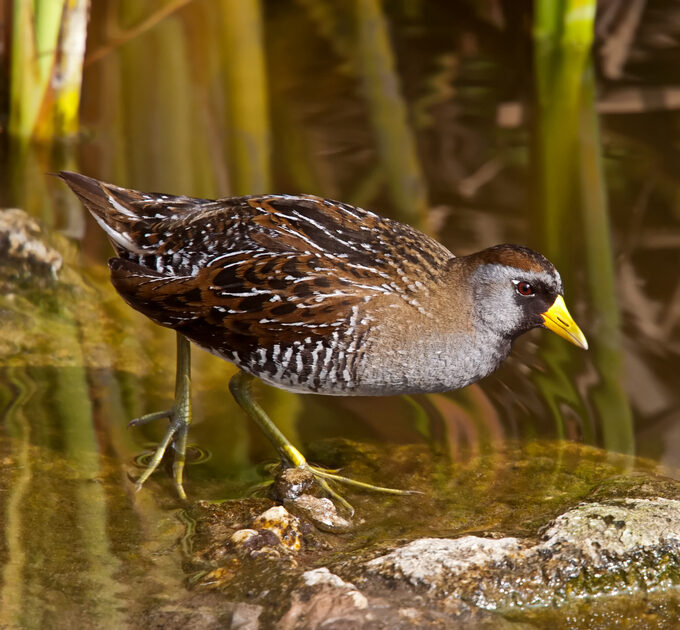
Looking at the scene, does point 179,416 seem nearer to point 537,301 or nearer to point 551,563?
point 537,301

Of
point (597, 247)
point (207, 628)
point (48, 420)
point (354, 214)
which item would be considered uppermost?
point (354, 214)

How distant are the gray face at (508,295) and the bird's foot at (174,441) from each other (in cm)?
117

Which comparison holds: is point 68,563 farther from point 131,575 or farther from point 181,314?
point 181,314

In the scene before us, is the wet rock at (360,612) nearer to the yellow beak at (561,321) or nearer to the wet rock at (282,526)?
the wet rock at (282,526)

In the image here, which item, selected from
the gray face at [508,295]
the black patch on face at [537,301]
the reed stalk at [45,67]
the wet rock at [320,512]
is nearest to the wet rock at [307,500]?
the wet rock at [320,512]

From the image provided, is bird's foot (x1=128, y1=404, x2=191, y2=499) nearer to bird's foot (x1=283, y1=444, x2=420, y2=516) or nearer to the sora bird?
the sora bird

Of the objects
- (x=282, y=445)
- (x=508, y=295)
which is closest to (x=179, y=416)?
(x=282, y=445)

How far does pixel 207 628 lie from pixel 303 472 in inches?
34.5

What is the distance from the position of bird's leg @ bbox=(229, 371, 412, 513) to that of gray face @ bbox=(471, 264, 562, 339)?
68 centimetres

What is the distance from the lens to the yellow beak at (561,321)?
3.70 meters

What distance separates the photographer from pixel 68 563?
330 centimetres

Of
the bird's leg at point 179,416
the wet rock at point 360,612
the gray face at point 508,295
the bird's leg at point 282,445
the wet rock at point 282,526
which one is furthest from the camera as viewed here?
the bird's leg at point 179,416

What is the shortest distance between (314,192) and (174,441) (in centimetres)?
222

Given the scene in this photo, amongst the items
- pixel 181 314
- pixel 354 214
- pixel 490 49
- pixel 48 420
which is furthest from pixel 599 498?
pixel 490 49
